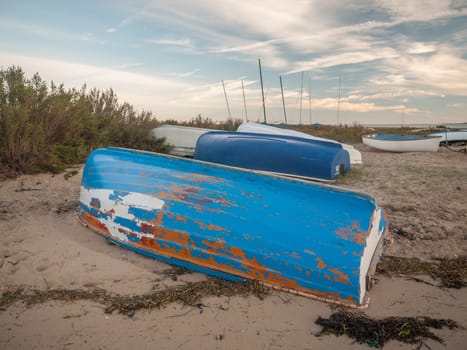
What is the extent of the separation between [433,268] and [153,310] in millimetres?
2341

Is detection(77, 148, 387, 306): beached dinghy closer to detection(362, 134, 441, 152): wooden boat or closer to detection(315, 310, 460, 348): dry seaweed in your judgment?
detection(315, 310, 460, 348): dry seaweed

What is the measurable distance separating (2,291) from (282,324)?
6.53 feet

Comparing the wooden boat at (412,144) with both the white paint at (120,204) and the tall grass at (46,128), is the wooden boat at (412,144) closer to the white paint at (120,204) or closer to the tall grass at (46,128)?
the tall grass at (46,128)

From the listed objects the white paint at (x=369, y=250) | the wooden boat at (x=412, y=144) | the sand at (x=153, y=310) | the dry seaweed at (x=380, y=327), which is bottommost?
the dry seaweed at (x=380, y=327)

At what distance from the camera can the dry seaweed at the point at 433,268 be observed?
2.89 metres

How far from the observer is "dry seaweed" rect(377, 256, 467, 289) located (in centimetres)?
289

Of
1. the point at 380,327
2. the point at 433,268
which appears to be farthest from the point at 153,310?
the point at 433,268

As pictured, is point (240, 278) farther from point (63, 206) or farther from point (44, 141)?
point (44, 141)

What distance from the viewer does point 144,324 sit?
7.36 ft

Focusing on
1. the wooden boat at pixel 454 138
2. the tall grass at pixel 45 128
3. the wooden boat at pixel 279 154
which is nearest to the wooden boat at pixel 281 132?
the wooden boat at pixel 279 154

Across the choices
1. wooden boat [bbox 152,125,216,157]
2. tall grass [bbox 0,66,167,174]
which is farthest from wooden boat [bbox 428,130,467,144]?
tall grass [bbox 0,66,167,174]

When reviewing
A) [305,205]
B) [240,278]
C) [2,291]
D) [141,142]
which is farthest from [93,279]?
[141,142]

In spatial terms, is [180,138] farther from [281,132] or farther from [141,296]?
[141,296]

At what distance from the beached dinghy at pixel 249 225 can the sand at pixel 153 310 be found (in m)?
0.17
